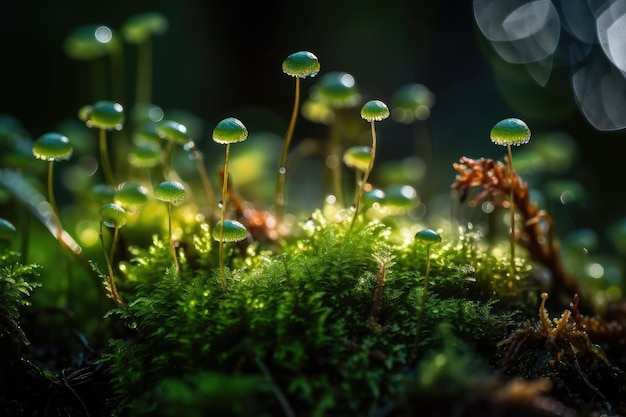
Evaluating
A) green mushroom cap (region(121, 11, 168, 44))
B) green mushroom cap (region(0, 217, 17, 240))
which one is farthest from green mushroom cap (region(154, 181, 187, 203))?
green mushroom cap (region(121, 11, 168, 44))

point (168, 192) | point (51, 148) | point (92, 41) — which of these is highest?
point (92, 41)

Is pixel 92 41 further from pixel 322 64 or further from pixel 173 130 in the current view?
pixel 322 64

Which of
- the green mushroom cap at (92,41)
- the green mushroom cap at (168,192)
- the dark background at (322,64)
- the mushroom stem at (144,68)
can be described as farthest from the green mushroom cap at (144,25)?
the mushroom stem at (144,68)

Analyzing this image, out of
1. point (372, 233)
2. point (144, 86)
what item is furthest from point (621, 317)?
point (144, 86)

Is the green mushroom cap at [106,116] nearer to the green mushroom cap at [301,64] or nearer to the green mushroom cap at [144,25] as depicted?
the green mushroom cap at [301,64]

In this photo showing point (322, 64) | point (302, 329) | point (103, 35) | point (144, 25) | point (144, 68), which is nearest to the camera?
point (302, 329)

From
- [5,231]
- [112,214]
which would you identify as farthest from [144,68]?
[112,214]

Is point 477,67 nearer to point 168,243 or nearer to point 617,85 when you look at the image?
point 617,85

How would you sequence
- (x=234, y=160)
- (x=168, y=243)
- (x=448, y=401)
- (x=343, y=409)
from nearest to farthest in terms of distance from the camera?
(x=448, y=401)
(x=343, y=409)
(x=168, y=243)
(x=234, y=160)
